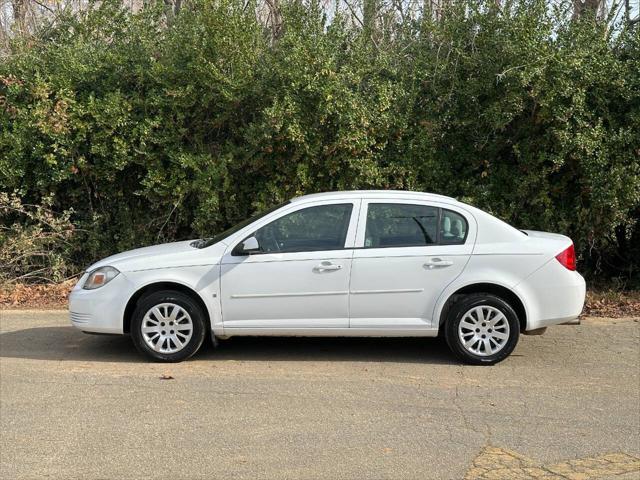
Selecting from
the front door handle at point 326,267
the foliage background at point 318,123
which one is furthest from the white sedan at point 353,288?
the foliage background at point 318,123

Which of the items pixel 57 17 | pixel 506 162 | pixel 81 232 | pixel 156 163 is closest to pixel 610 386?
pixel 506 162

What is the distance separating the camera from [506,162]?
34.3 feet

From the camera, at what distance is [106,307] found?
704 centimetres

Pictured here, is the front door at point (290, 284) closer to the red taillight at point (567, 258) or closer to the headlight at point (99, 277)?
the headlight at point (99, 277)

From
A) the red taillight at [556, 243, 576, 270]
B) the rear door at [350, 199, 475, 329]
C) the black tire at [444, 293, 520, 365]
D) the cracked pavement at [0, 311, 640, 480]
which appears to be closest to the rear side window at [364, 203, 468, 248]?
the rear door at [350, 199, 475, 329]

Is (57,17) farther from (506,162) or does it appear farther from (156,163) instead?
(506,162)

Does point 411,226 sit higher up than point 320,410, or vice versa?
point 411,226

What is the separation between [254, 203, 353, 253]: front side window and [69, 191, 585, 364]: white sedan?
0.03ft

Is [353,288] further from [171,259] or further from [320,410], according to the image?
[171,259]

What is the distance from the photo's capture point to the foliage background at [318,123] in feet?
31.9

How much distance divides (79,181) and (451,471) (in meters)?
Answer: 7.86

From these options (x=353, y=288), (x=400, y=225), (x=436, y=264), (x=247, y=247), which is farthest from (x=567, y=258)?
(x=247, y=247)

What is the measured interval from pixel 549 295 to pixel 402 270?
138 cm

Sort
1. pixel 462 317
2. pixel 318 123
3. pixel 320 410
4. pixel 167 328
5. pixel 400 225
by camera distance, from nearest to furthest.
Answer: pixel 320 410 → pixel 462 317 → pixel 167 328 → pixel 400 225 → pixel 318 123
